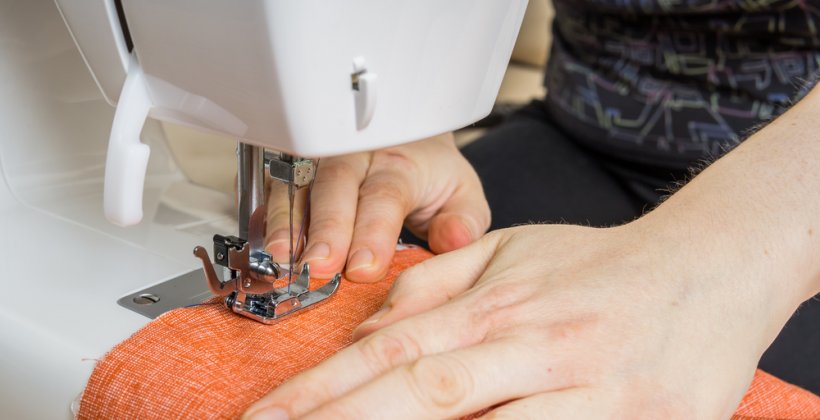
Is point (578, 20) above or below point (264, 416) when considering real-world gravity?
above

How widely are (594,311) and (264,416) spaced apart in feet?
0.66

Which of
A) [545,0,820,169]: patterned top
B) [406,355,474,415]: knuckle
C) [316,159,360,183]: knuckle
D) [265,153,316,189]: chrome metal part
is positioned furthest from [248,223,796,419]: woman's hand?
[545,0,820,169]: patterned top

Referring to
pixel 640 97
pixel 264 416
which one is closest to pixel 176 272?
pixel 264 416

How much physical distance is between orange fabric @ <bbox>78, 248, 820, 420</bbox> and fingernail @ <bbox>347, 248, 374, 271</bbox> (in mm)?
43

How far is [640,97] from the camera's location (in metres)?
1.09

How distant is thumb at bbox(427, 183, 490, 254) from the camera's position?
0.80 metres

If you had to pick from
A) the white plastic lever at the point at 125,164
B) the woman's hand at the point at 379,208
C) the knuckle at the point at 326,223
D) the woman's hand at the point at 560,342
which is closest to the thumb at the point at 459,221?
the woman's hand at the point at 379,208

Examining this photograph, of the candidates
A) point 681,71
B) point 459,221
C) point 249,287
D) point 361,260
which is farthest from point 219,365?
point 681,71

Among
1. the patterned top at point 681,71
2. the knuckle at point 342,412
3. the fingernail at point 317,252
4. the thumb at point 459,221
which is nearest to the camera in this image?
the knuckle at point 342,412

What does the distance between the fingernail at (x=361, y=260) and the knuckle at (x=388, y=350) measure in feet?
0.61

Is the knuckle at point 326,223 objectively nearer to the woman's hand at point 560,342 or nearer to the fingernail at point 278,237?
the fingernail at point 278,237

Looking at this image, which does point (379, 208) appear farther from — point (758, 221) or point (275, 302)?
point (758, 221)

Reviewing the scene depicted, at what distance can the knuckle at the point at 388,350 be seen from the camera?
1.65 feet

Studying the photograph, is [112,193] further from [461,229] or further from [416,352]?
[461,229]
